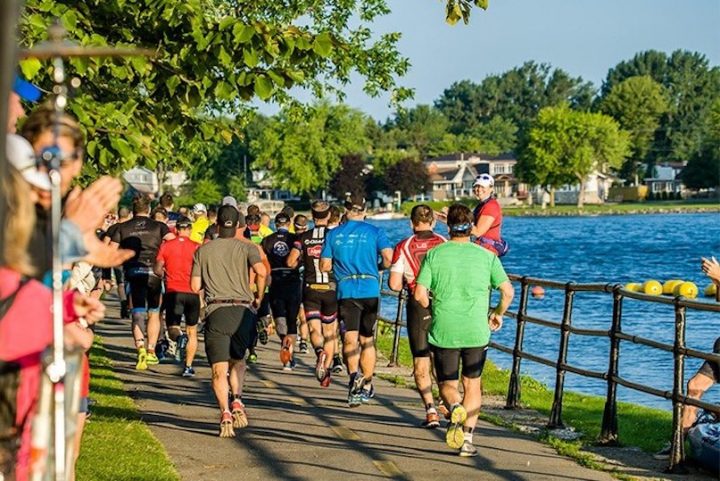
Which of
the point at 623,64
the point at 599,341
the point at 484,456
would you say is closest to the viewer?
the point at 484,456

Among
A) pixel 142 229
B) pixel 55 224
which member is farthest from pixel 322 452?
pixel 55 224

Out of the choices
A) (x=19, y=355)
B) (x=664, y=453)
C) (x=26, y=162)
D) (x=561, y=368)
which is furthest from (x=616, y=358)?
(x=26, y=162)

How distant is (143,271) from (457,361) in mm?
7786

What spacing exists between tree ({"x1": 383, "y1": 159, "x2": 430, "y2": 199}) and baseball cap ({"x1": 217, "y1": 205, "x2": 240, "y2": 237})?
155916 millimetres

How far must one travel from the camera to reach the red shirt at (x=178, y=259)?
56.6 feet

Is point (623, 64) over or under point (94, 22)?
over

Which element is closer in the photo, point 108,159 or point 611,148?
point 108,159

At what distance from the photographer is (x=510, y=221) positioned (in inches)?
5940

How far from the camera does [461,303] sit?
10.8 meters

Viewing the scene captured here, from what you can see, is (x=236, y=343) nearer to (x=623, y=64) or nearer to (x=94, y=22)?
(x=94, y=22)

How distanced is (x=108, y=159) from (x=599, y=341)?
19.9 meters

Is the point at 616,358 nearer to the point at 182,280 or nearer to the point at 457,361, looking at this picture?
the point at 457,361

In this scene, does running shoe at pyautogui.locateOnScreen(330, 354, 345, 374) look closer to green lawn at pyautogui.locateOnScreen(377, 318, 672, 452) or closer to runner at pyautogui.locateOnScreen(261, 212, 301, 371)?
runner at pyautogui.locateOnScreen(261, 212, 301, 371)

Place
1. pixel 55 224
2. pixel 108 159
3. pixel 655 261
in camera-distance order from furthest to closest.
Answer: pixel 655 261 → pixel 108 159 → pixel 55 224
